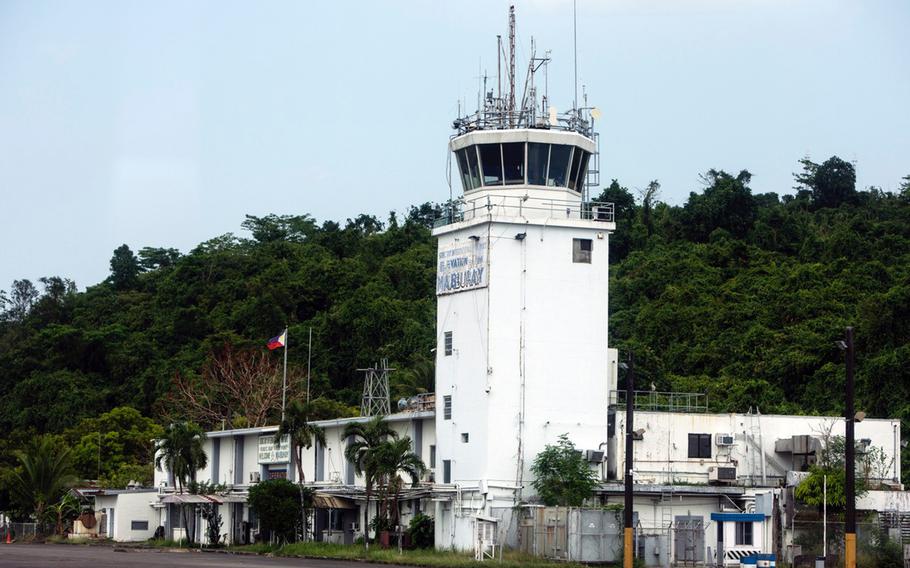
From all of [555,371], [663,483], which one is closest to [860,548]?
[663,483]

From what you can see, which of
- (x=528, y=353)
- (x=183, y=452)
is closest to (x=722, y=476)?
(x=528, y=353)

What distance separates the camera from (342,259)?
132375 mm

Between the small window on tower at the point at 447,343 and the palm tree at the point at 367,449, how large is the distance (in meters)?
4.17

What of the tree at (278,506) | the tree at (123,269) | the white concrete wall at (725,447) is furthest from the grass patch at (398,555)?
the tree at (123,269)

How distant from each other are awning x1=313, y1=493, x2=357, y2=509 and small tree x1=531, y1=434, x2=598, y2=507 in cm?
1134

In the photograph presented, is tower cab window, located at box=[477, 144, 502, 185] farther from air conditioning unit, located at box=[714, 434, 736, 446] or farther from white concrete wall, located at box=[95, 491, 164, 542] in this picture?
white concrete wall, located at box=[95, 491, 164, 542]

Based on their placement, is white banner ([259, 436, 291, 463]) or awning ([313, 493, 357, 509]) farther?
white banner ([259, 436, 291, 463])

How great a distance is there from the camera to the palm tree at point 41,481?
275 feet

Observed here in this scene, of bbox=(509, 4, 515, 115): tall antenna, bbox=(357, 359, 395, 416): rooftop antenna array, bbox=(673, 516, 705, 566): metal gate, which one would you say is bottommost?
bbox=(673, 516, 705, 566): metal gate

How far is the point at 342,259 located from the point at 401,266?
13986 millimetres

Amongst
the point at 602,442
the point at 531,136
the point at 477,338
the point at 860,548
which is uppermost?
the point at 531,136

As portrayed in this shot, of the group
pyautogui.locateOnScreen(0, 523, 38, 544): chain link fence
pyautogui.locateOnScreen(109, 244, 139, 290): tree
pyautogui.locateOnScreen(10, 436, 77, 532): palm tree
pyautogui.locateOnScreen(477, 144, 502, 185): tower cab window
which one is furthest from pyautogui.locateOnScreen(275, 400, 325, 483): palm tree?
pyautogui.locateOnScreen(109, 244, 139, 290): tree

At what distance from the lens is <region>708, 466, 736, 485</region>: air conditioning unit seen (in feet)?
184

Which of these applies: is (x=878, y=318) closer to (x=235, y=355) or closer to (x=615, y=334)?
(x=615, y=334)
